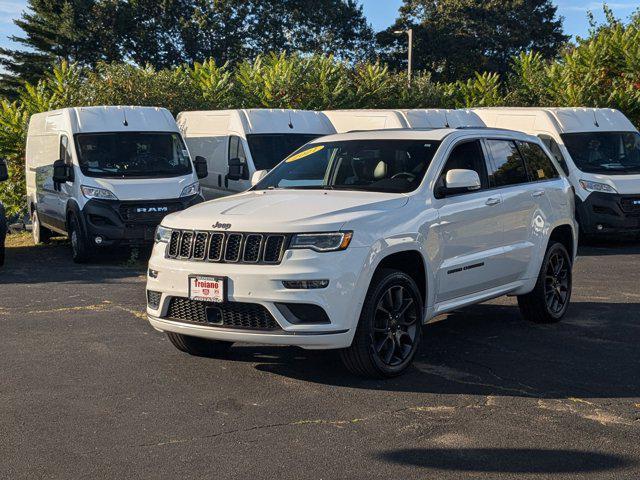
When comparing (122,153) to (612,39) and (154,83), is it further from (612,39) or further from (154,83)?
(612,39)

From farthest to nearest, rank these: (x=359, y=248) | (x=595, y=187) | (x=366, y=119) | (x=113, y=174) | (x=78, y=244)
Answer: (x=366, y=119) → (x=595, y=187) → (x=113, y=174) → (x=78, y=244) → (x=359, y=248)

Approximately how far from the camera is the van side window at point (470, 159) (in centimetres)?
800

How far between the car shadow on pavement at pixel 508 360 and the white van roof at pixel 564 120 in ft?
26.7

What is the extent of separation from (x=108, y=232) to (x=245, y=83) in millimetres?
10315

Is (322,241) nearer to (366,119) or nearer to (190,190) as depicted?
(190,190)

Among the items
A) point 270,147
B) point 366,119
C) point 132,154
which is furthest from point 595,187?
point 132,154

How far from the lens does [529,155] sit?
9.19 m

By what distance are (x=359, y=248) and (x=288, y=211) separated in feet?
2.02

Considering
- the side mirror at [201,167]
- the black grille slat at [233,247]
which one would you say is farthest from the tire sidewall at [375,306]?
the side mirror at [201,167]

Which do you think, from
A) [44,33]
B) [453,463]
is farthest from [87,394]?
[44,33]

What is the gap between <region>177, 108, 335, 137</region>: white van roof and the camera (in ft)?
55.1

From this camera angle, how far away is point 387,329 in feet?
22.6

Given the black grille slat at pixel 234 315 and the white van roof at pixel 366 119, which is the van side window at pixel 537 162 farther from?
the white van roof at pixel 366 119

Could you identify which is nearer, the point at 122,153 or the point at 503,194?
the point at 503,194
